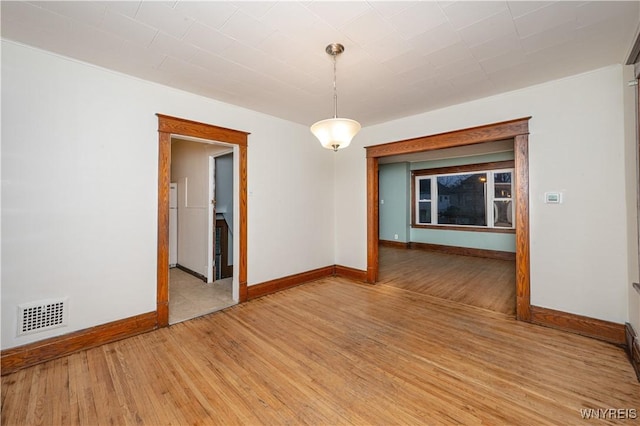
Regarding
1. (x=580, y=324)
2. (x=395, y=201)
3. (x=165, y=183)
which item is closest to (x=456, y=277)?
(x=580, y=324)

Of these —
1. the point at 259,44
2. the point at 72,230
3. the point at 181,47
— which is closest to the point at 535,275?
the point at 259,44

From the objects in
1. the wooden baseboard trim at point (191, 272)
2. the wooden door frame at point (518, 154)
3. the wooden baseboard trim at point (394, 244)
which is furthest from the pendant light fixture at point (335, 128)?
the wooden baseboard trim at point (394, 244)

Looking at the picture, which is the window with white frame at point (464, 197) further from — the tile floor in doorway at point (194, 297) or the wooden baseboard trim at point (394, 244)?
the tile floor in doorway at point (194, 297)

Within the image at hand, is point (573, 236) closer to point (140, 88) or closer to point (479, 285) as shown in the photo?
point (479, 285)

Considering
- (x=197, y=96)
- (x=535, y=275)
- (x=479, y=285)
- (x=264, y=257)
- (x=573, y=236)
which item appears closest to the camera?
(x=573, y=236)

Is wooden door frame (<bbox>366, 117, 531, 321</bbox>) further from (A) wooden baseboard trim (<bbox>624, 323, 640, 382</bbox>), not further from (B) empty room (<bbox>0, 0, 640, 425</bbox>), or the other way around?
(A) wooden baseboard trim (<bbox>624, 323, 640, 382</bbox>)

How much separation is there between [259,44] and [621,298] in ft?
13.6

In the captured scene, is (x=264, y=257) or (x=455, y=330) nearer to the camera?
(x=455, y=330)

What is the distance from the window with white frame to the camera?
21.5ft

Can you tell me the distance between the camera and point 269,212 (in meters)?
4.00

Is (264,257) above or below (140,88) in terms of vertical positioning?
below

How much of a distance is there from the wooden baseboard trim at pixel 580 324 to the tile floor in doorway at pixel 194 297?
12.3 ft

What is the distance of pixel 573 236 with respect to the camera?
2.78m

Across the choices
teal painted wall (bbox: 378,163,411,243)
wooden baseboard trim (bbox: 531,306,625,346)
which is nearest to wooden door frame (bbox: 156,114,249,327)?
wooden baseboard trim (bbox: 531,306,625,346)
